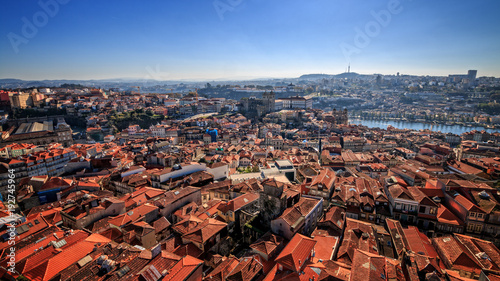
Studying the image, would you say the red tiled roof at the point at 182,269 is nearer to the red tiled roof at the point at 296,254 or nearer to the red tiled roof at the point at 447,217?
the red tiled roof at the point at 296,254

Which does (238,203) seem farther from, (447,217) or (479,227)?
(479,227)

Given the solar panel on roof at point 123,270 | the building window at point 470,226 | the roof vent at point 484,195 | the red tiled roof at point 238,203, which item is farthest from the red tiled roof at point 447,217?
the solar panel on roof at point 123,270

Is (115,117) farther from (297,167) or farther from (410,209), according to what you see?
(410,209)

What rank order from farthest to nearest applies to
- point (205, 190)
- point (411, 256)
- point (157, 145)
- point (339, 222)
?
point (157, 145)
point (205, 190)
point (339, 222)
point (411, 256)

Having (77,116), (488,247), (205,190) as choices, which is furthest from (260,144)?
(77,116)

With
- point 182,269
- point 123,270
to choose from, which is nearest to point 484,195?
point 182,269

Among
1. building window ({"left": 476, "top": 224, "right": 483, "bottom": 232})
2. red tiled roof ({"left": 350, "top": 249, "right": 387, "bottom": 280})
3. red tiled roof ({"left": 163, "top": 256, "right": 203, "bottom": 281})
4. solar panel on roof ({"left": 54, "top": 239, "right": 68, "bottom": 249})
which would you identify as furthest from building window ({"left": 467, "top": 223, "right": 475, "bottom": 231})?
solar panel on roof ({"left": 54, "top": 239, "right": 68, "bottom": 249})

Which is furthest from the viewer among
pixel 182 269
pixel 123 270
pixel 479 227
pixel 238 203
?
pixel 479 227

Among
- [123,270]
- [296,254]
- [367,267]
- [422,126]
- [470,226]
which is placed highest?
[123,270]

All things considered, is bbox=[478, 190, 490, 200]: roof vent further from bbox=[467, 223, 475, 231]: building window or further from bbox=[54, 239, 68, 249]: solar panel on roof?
bbox=[54, 239, 68, 249]: solar panel on roof

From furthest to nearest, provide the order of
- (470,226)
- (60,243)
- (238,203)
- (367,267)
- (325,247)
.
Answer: (470,226)
(238,203)
(325,247)
(60,243)
(367,267)

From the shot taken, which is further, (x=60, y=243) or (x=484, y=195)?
(x=484, y=195)
